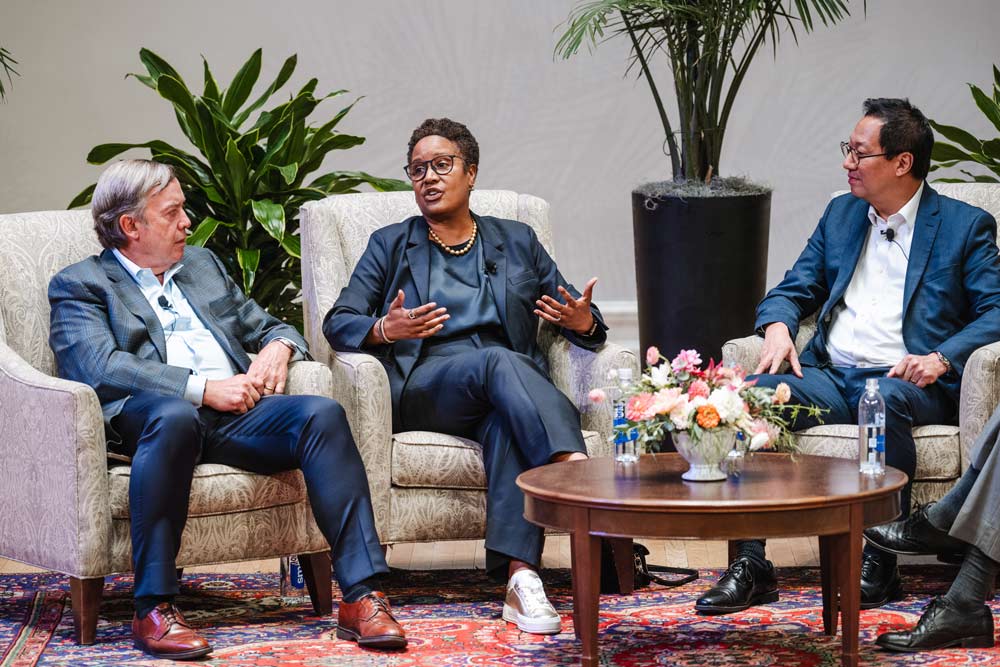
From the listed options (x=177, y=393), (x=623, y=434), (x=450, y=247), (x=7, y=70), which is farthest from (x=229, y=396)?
(x=7, y=70)

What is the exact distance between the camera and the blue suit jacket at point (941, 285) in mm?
3832

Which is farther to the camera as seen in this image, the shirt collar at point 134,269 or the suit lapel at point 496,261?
the suit lapel at point 496,261

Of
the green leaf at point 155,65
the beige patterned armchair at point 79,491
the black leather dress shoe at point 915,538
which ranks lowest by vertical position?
the black leather dress shoe at point 915,538

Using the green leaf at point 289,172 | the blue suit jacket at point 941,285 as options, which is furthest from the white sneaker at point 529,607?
the green leaf at point 289,172

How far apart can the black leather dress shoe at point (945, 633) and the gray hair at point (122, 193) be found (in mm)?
2096

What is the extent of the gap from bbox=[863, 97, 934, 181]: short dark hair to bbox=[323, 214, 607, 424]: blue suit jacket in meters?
0.95

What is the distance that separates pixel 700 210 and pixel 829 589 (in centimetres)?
188

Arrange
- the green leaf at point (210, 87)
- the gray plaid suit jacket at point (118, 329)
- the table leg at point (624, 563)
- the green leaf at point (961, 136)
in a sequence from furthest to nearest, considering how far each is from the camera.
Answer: the green leaf at point (961, 136) → the green leaf at point (210, 87) → the table leg at point (624, 563) → the gray plaid suit jacket at point (118, 329)

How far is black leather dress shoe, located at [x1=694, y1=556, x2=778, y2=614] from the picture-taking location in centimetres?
352

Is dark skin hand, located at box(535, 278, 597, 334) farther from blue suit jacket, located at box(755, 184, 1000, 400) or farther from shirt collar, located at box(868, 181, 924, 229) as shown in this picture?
shirt collar, located at box(868, 181, 924, 229)

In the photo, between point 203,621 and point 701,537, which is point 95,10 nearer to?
point 203,621

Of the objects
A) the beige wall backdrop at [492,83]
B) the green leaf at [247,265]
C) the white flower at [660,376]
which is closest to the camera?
the white flower at [660,376]

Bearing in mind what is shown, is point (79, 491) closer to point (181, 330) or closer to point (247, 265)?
point (181, 330)

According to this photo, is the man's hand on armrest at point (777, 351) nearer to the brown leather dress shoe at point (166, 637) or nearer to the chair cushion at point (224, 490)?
the chair cushion at point (224, 490)
